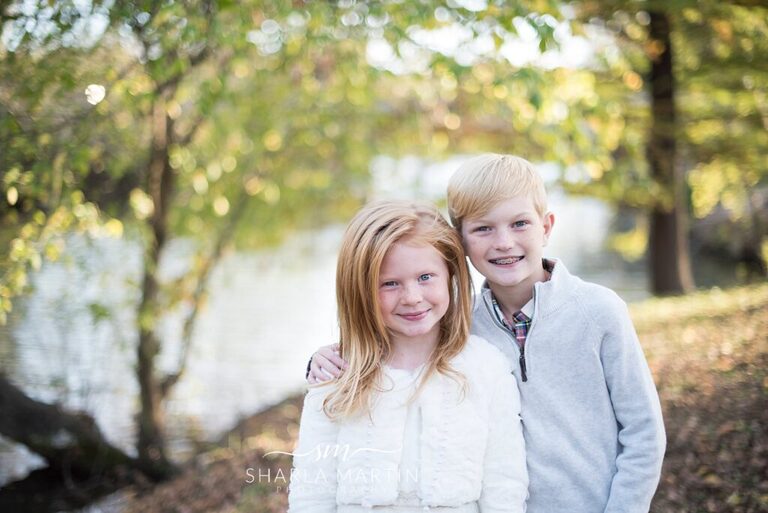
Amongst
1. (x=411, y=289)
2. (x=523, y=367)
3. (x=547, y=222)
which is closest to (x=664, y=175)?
(x=547, y=222)

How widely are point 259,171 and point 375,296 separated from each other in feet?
16.1

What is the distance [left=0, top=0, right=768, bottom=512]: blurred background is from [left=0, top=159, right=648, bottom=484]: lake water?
40 mm

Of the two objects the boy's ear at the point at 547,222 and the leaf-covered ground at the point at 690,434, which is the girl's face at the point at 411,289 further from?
the leaf-covered ground at the point at 690,434

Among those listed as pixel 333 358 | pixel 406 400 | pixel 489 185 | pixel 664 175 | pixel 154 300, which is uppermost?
pixel 664 175

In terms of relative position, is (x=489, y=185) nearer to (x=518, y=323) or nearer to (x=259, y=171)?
(x=518, y=323)

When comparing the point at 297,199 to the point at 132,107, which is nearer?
the point at 132,107

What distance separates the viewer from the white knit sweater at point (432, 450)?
213 cm

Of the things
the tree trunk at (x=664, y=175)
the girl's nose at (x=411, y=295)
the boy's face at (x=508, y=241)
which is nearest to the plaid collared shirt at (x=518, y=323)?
the boy's face at (x=508, y=241)

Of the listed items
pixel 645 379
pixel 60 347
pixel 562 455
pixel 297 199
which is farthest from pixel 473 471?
pixel 297 199

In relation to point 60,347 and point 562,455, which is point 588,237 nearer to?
point 60,347

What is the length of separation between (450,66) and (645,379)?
2.59 m

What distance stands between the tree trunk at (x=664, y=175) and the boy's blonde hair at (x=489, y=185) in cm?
660

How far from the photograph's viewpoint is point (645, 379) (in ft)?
7.23

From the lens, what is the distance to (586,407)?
2.26 meters
